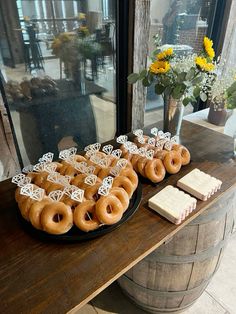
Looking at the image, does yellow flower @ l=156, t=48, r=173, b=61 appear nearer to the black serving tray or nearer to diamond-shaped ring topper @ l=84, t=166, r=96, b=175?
diamond-shaped ring topper @ l=84, t=166, r=96, b=175

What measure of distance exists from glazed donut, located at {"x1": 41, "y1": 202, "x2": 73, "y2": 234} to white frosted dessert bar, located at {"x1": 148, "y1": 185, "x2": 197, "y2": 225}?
31cm

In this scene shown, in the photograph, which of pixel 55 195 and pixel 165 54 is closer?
pixel 55 195

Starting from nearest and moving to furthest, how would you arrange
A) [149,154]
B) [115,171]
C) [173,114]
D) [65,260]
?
[65,260]
[115,171]
[149,154]
[173,114]

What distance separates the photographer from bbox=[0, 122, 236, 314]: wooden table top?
2.01 ft

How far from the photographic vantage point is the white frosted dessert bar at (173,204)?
828mm

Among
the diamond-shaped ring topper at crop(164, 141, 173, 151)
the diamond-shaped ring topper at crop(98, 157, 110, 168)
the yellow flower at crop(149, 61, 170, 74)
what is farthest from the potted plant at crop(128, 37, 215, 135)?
the diamond-shaped ring topper at crop(98, 157, 110, 168)

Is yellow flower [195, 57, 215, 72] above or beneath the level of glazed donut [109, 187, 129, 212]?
above

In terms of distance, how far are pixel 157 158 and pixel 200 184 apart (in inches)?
8.3

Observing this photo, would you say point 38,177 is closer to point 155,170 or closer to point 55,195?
point 55,195

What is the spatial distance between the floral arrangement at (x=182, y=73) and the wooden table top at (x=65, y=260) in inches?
20.9

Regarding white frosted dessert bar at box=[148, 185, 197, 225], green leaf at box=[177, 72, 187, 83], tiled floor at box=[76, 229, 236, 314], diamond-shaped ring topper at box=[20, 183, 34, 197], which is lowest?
tiled floor at box=[76, 229, 236, 314]

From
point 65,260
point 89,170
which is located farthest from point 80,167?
point 65,260

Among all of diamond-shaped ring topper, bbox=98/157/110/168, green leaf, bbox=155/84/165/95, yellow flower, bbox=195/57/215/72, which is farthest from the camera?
green leaf, bbox=155/84/165/95

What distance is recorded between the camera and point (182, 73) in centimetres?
116
